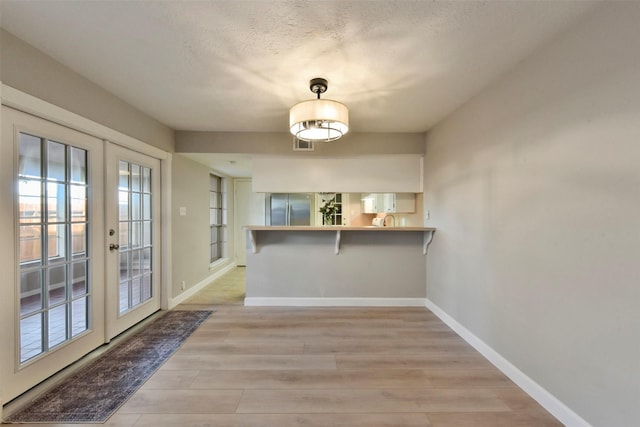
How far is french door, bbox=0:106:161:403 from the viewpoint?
173 centimetres

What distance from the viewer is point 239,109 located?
2812mm

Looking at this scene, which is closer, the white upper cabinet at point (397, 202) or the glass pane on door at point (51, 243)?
the glass pane on door at point (51, 243)

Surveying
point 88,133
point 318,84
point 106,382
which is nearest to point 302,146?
point 318,84

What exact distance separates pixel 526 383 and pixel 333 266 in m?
2.19

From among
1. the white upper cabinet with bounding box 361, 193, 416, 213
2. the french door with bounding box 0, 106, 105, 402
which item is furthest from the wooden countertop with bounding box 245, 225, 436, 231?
the french door with bounding box 0, 106, 105, 402

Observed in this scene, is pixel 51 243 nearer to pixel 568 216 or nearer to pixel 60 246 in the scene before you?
pixel 60 246

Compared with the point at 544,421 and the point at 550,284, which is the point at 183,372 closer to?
the point at 544,421

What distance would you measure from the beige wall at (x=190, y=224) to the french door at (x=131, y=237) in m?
0.27

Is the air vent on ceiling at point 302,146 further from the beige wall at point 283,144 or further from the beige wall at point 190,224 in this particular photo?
the beige wall at point 190,224

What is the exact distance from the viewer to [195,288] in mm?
4125

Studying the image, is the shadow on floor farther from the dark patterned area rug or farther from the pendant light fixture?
the pendant light fixture

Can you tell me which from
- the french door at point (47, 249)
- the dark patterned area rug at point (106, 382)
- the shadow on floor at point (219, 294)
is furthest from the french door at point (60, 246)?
the shadow on floor at point (219, 294)

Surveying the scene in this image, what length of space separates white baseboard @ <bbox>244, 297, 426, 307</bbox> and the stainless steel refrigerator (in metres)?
2.00

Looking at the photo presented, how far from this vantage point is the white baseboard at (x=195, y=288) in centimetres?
354
